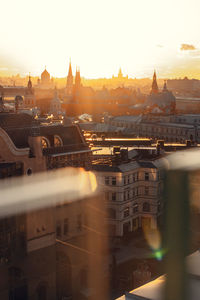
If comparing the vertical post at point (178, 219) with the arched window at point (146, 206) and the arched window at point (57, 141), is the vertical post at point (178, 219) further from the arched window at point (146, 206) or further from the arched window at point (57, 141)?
the arched window at point (146, 206)

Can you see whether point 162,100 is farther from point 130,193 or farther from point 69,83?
point 130,193

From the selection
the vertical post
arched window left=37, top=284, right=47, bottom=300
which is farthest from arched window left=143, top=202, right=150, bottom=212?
arched window left=37, top=284, right=47, bottom=300

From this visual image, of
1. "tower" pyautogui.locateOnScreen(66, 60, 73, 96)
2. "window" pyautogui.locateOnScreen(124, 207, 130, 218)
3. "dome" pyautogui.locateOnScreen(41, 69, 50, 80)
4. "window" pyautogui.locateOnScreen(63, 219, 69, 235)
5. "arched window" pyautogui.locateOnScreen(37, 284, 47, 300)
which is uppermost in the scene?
"dome" pyautogui.locateOnScreen(41, 69, 50, 80)

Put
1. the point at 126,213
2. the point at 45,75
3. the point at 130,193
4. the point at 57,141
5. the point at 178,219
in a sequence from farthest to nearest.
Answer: the point at 45,75 < the point at 130,193 < the point at 126,213 < the point at 57,141 < the point at 178,219

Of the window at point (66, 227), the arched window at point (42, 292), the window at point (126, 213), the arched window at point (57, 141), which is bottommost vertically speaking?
the arched window at point (42, 292)

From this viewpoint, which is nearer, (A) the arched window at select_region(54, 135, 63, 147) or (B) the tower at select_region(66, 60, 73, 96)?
(A) the arched window at select_region(54, 135, 63, 147)

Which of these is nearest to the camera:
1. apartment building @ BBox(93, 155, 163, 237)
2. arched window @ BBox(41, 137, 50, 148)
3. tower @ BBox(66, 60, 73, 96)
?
arched window @ BBox(41, 137, 50, 148)

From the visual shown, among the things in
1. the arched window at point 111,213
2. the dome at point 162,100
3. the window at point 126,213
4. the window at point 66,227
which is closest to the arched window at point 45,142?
the window at point 66,227

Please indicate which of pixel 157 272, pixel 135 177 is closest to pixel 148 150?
pixel 135 177

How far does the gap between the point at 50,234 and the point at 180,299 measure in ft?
27.4

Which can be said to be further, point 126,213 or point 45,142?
point 126,213

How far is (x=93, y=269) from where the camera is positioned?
22141mm

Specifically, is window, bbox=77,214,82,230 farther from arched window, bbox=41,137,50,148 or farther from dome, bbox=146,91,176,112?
dome, bbox=146,91,176,112

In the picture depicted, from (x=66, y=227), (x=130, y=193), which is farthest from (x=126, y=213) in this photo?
(x=66, y=227)
